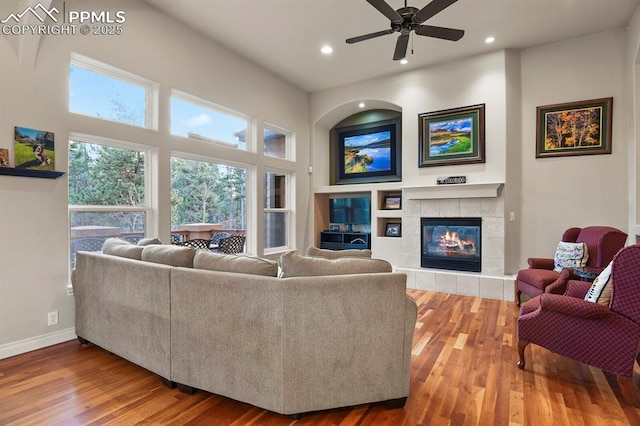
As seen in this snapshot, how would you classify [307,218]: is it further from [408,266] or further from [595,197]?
[595,197]

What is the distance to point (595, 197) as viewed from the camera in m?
4.44

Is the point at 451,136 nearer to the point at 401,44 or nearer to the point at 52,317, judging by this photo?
the point at 401,44

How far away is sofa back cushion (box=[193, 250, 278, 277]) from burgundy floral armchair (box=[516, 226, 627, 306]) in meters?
2.96

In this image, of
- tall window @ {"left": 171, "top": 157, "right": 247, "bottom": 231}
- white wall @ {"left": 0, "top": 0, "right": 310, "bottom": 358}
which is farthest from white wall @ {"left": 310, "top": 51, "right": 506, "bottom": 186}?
white wall @ {"left": 0, "top": 0, "right": 310, "bottom": 358}

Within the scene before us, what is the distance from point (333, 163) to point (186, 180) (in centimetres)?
333

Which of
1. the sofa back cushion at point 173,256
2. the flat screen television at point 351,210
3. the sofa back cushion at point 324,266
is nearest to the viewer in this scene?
the sofa back cushion at point 324,266

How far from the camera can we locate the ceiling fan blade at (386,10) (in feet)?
9.18

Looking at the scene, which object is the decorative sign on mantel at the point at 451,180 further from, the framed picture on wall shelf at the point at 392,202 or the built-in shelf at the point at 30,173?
the built-in shelf at the point at 30,173

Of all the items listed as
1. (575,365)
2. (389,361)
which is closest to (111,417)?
(389,361)

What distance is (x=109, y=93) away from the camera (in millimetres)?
3535

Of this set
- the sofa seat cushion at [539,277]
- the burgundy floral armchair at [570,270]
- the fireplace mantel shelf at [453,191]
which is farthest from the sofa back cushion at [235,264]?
the fireplace mantel shelf at [453,191]

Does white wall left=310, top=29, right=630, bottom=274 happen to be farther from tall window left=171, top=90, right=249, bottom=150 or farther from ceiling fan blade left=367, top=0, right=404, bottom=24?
tall window left=171, top=90, right=249, bottom=150

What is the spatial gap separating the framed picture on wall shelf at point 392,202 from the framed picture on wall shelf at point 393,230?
1.03ft

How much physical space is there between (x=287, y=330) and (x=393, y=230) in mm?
4402
